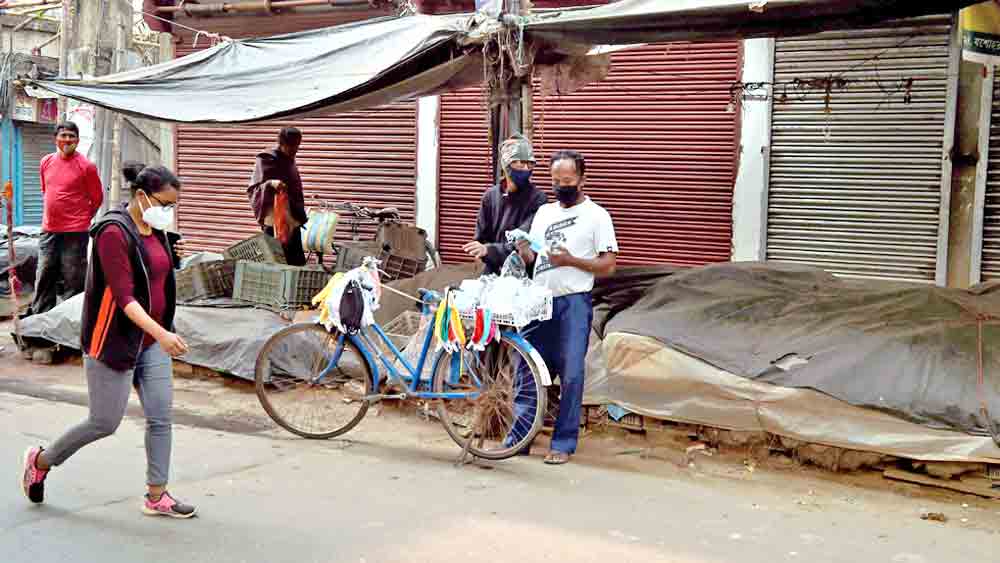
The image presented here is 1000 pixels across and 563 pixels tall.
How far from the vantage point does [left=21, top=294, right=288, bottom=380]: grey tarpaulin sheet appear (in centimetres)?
805

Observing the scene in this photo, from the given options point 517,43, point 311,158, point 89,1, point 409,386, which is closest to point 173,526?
A: point 409,386

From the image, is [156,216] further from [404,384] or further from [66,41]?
[66,41]

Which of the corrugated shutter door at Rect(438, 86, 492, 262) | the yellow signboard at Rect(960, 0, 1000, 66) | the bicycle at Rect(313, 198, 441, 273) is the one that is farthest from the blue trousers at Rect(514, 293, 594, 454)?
the corrugated shutter door at Rect(438, 86, 492, 262)

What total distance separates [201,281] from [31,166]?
14.6m

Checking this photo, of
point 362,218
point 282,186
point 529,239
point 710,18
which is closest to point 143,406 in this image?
point 529,239

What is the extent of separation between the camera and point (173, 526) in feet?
15.8

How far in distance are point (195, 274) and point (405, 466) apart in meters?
3.97

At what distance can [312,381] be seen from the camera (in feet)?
21.9

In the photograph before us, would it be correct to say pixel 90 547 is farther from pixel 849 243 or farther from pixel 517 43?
pixel 849 243

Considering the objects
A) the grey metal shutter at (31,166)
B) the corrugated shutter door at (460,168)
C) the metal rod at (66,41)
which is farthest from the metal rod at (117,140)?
the grey metal shutter at (31,166)

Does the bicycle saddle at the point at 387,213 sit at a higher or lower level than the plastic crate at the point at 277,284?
higher

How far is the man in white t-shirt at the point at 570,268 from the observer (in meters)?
6.04

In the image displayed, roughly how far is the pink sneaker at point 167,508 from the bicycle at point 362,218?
174 inches

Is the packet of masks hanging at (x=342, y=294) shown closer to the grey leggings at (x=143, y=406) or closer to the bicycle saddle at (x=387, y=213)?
the grey leggings at (x=143, y=406)
